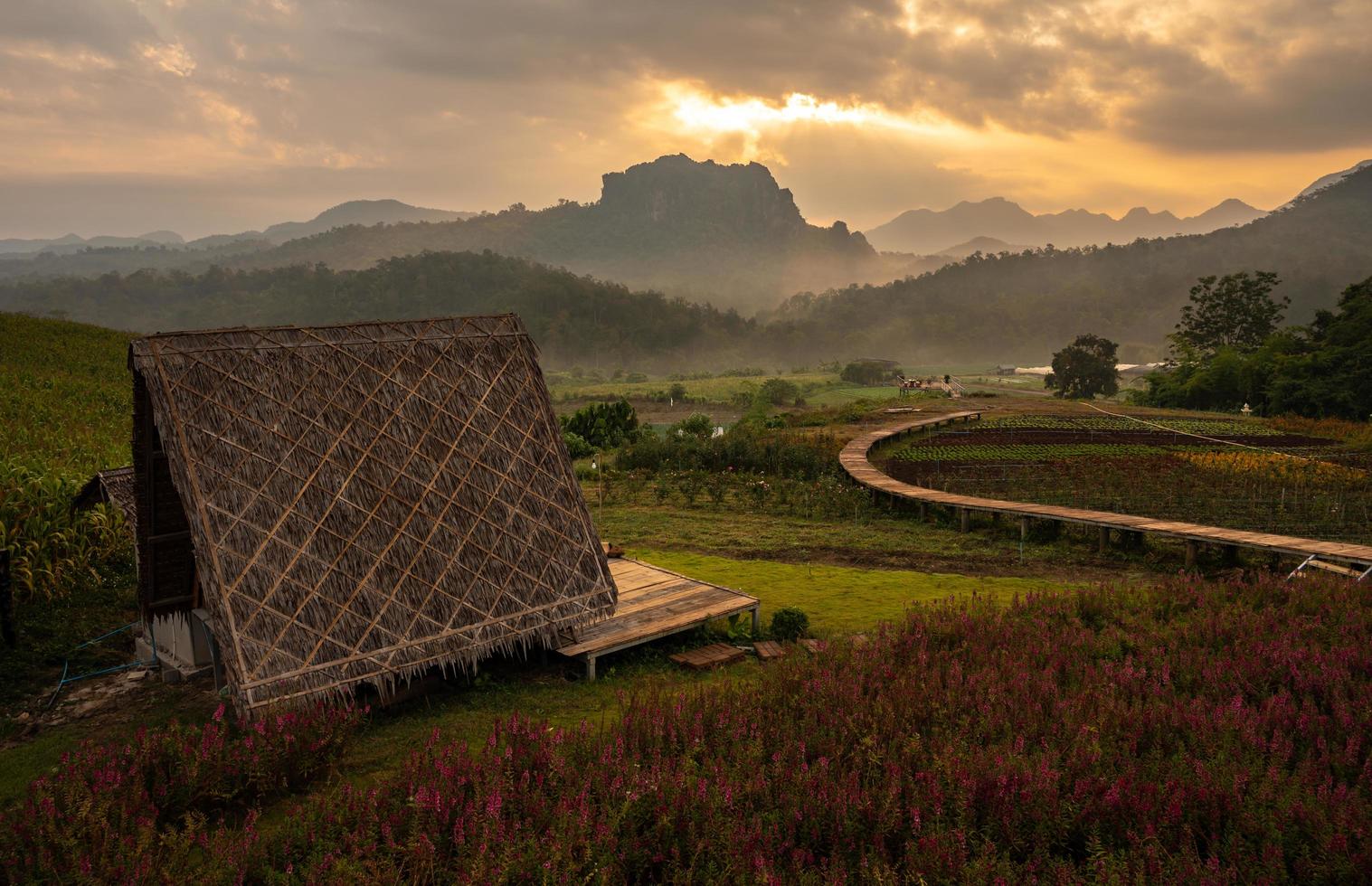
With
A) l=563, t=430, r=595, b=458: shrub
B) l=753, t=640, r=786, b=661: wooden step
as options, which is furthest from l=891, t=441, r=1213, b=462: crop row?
l=753, t=640, r=786, b=661: wooden step

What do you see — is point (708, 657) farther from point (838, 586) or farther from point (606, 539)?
point (606, 539)

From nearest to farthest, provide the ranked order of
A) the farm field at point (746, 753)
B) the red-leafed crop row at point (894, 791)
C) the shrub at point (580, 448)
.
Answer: the red-leafed crop row at point (894, 791)
the farm field at point (746, 753)
the shrub at point (580, 448)

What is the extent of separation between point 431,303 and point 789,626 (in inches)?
4683

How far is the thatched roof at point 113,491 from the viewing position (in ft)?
30.3

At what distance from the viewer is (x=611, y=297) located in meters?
131

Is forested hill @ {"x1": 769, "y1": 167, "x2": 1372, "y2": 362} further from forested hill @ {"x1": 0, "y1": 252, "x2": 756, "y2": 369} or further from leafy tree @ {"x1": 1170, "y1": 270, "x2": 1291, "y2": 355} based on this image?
leafy tree @ {"x1": 1170, "y1": 270, "x2": 1291, "y2": 355}

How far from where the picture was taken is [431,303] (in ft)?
397

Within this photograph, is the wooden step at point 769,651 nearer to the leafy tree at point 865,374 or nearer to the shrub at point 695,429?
the shrub at point 695,429

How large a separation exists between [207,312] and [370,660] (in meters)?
136

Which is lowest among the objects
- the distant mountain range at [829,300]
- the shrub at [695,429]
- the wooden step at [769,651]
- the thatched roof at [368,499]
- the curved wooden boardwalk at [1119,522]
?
the wooden step at [769,651]

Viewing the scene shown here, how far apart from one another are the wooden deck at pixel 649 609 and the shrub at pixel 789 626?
269 mm

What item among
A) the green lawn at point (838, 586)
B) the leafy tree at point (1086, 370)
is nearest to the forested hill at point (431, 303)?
the leafy tree at point (1086, 370)

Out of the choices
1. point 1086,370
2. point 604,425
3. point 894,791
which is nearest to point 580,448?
point 604,425

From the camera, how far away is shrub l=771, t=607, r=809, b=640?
10.2m
